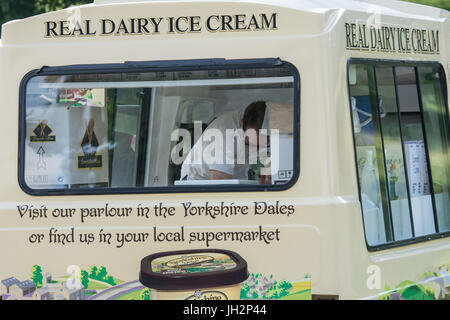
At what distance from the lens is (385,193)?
4980 millimetres

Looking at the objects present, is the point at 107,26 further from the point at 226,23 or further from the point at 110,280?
the point at 110,280

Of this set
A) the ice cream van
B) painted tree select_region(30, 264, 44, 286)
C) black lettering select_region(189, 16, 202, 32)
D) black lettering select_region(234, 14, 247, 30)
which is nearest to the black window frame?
the ice cream van

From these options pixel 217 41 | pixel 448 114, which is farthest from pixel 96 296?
pixel 448 114

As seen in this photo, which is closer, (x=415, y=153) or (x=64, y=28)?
(x=64, y=28)

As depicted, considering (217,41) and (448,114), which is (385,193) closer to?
(448,114)

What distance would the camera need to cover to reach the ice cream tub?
4.38 m

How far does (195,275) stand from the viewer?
4383 mm

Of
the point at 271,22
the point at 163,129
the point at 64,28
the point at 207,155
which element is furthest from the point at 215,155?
the point at 64,28

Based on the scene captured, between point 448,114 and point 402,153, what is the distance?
0.54 meters

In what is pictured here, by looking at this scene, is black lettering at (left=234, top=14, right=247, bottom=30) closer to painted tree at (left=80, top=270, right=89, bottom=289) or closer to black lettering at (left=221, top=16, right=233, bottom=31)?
black lettering at (left=221, top=16, right=233, bottom=31)

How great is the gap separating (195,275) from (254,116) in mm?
1066

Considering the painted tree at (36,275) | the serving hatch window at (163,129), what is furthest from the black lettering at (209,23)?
the painted tree at (36,275)

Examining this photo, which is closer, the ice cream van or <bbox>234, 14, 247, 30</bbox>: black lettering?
the ice cream van

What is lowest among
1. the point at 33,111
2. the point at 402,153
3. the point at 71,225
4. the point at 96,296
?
the point at 96,296
